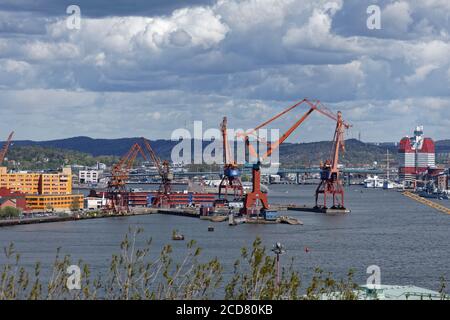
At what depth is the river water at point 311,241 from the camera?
63.6 ft

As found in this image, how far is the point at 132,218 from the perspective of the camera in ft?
131

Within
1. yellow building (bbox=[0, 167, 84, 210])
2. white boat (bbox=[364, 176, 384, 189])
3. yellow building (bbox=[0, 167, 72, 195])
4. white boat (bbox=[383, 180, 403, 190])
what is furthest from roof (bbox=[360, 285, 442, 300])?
white boat (bbox=[364, 176, 384, 189])

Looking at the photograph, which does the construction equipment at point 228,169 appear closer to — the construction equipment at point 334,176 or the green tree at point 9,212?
the construction equipment at point 334,176

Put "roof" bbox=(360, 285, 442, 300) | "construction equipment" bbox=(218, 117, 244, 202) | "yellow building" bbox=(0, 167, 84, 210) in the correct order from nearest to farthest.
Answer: "roof" bbox=(360, 285, 442, 300), "construction equipment" bbox=(218, 117, 244, 202), "yellow building" bbox=(0, 167, 84, 210)

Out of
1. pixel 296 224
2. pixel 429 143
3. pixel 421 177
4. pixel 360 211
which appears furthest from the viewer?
pixel 429 143

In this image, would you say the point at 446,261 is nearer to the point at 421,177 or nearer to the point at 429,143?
the point at 421,177

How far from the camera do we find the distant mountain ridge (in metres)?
138

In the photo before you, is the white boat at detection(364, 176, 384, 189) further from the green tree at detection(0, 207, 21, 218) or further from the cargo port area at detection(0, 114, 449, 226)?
the green tree at detection(0, 207, 21, 218)

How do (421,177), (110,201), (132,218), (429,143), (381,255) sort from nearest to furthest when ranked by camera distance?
(381,255)
(132,218)
(110,201)
(421,177)
(429,143)

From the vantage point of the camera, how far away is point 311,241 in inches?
1040

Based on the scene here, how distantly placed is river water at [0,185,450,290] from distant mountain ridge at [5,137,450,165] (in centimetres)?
9469

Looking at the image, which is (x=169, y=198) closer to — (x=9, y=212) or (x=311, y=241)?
(x=9, y=212)
